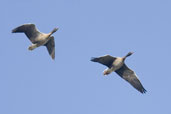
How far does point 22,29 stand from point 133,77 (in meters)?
9.41

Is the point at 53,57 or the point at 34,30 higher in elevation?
the point at 34,30

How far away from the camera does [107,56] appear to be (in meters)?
40.1

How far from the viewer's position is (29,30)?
43.0m

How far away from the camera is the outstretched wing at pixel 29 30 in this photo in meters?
42.6

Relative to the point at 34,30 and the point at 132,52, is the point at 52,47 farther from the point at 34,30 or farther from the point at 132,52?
the point at 132,52

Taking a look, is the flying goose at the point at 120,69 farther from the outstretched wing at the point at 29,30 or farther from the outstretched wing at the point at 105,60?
the outstretched wing at the point at 29,30

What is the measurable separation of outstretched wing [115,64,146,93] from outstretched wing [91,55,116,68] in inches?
46.0

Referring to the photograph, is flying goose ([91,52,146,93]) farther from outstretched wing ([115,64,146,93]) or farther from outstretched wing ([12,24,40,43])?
outstretched wing ([12,24,40,43])

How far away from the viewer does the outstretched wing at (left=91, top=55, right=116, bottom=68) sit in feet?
131

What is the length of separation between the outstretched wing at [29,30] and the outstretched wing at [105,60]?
227 inches

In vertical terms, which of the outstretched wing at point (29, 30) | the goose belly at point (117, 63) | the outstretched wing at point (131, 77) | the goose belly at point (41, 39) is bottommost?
the outstretched wing at point (131, 77)

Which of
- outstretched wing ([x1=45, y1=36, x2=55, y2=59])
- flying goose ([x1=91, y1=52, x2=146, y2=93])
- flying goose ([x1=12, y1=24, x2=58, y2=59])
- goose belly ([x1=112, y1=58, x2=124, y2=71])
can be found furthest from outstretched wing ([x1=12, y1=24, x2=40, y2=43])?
goose belly ([x1=112, y1=58, x2=124, y2=71])

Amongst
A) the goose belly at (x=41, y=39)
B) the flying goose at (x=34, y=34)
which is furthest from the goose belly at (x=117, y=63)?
the goose belly at (x=41, y=39)

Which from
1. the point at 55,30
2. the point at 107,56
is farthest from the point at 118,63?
the point at 55,30
